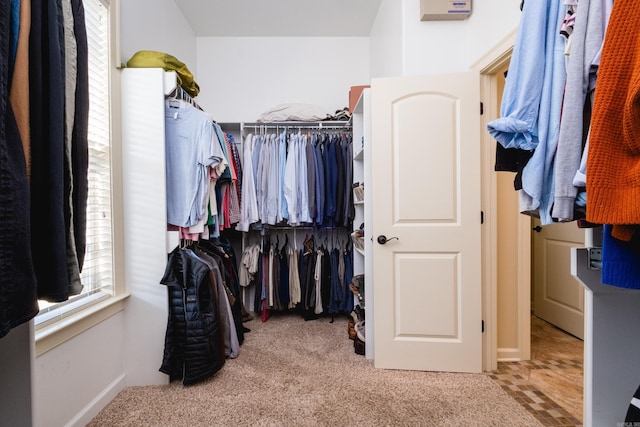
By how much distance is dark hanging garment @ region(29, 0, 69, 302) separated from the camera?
58 centimetres

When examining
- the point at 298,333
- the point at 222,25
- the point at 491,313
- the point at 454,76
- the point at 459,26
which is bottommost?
the point at 298,333

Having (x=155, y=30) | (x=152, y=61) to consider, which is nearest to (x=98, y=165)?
(x=152, y=61)

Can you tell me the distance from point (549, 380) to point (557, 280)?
3.87 ft

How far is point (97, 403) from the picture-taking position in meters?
1.44

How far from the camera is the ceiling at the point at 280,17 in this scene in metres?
2.50

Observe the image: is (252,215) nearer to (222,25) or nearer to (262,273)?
(262,273)

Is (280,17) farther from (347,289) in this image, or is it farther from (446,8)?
(347,289)

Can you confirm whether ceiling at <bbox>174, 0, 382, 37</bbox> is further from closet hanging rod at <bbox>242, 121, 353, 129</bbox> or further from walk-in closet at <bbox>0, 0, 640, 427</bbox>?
closet hanging rod at <bbox>242, 121, 353, 129</bbox>

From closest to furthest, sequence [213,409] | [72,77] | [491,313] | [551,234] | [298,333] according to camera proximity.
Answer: [72,77] < [213,409] < [491,313] < [298,333] < [551,234]

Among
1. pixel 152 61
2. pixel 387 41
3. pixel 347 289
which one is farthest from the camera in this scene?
pixel 347 289

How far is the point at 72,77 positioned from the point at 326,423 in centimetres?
161

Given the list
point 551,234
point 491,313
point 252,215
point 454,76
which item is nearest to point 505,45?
point 454,76

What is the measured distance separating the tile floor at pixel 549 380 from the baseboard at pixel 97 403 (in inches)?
85.2

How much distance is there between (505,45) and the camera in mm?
1535
